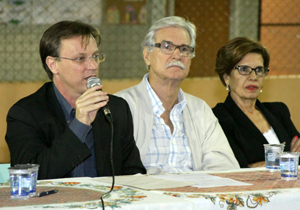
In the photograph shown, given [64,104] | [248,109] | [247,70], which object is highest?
[247,70]

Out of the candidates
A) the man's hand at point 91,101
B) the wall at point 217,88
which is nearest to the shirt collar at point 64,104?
the man's hand at point 91,101

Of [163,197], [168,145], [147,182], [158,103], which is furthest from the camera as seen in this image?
[158,103]

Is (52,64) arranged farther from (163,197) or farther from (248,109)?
(248,109)

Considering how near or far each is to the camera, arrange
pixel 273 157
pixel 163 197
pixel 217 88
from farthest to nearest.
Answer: pixel 217 88
pixel 273 157
pixel 163 197

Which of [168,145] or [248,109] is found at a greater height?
[248,109]

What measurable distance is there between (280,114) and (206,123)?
82cm

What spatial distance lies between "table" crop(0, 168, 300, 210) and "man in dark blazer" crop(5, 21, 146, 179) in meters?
0.30

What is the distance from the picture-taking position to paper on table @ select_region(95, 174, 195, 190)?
5.35 ft

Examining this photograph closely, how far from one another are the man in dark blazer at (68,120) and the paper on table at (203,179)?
387 mm

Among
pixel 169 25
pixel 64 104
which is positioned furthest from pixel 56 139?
pixel 169 25

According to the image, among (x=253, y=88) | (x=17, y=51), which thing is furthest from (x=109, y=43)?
(x=253, y=88)

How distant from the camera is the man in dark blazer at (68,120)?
200 cm

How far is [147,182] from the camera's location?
1714 millimetres

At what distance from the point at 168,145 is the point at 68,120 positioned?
0.69 m
